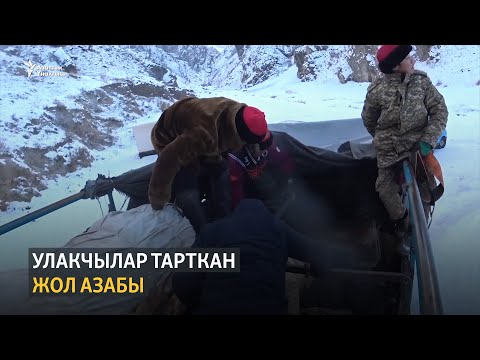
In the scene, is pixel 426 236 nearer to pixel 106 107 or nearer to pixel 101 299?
pixel 101 299

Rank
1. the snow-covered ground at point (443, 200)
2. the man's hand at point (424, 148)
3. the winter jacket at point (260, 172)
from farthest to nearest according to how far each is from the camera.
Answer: the winter jacket at point (260, 172)
the snow-covered ground at point (443, 200)
the man's hand at point (424, 148)

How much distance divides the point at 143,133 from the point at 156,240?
4.37ft

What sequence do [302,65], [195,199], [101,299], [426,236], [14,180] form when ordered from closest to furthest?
[426,236] < [101,299] < [195,199] < [14,180] < [302,65]

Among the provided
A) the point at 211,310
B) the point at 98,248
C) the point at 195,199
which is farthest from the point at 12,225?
the point at 211,310

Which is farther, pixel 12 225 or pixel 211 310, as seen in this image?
pixel 12 225

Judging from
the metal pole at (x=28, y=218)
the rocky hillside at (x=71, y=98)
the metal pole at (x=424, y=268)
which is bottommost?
the metal pole at (x=424, y=268)

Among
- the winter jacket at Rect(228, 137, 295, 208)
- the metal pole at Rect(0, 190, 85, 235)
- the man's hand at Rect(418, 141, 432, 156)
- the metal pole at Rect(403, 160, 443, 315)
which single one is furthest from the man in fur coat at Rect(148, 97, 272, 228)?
the metal pole at Rect(403, 160, 443, 315)

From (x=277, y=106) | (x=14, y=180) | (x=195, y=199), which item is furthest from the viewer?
(x=277, y=106)

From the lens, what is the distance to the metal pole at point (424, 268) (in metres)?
0.94

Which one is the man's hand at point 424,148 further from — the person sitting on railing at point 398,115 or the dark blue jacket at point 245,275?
the dark blue jacket at point 245,275

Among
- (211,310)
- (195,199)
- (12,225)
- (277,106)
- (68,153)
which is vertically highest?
(277,106)

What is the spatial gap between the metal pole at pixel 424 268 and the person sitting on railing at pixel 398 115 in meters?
0.64

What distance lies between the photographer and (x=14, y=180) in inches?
128

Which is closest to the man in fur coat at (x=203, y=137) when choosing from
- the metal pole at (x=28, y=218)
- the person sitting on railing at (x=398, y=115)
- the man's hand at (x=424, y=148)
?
the metal pole at (x=28, y=218)
